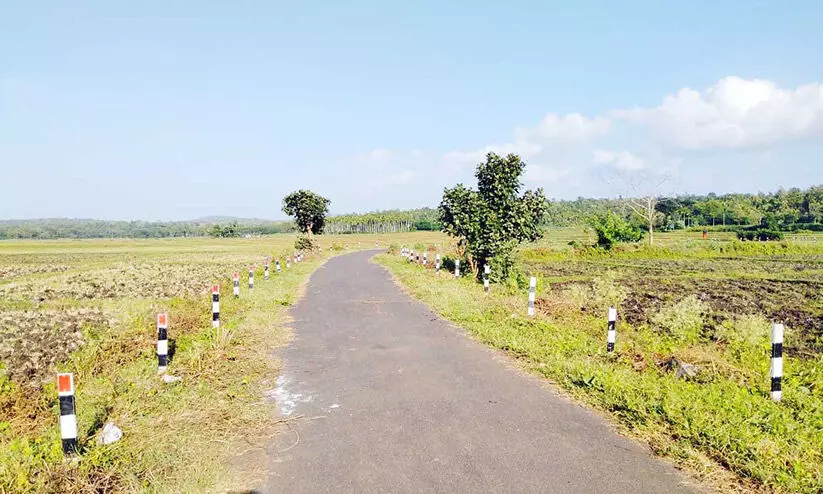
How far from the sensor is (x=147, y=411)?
621 cm

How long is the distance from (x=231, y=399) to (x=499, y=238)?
54.1ft

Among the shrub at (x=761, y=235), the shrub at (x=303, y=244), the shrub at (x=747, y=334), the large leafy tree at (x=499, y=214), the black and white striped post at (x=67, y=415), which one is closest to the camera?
the black and white striped post at (x=67, y=415)

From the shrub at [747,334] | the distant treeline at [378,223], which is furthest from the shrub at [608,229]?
the distant treeline at [378,223]

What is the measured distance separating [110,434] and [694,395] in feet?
21.7

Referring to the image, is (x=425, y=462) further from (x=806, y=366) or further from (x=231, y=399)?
(x=806, y=366)

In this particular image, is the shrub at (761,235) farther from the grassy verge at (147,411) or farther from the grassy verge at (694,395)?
the grassy verge at (147,411)

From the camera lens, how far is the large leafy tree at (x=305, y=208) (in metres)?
50.4

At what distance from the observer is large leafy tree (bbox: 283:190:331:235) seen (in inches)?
1983

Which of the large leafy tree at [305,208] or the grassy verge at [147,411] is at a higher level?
the large leafy tree at [305,208]

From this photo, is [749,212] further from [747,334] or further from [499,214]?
[747,334]

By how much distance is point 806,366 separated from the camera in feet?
29.2

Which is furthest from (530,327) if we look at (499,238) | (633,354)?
(499,238)

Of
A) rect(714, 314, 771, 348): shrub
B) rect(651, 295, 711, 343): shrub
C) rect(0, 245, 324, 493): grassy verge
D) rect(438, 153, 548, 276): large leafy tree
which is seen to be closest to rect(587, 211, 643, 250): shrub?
rect(438, 153, 548, 276): large leafy tree

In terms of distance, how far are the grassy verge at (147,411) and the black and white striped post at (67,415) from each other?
0.15 metres
